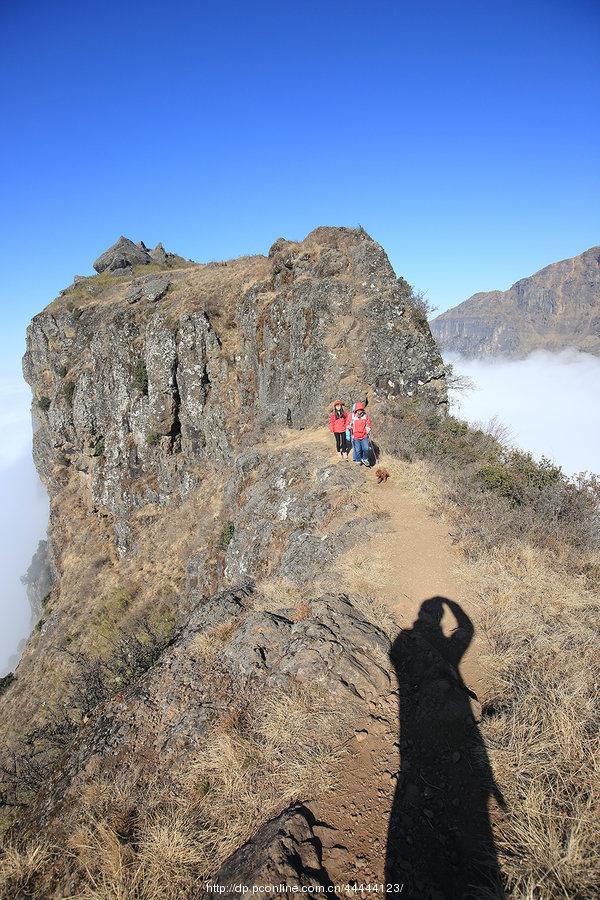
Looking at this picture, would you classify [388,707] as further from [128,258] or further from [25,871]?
[128,258]

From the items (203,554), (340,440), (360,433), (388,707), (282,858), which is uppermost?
(360,433)

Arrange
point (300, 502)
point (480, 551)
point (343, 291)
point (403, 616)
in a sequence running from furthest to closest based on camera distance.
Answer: point (343, 291) → point (300, 502) → point (480, 551) → point (403, 616)

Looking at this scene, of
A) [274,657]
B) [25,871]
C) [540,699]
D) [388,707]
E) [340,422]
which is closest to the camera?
[25,871]

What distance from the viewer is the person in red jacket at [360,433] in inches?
480

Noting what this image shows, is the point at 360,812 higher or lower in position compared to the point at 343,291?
lower

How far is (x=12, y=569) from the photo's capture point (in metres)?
172

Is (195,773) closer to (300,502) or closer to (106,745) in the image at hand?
(106,745)

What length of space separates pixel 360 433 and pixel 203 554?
11354mm

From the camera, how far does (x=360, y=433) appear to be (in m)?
12.4

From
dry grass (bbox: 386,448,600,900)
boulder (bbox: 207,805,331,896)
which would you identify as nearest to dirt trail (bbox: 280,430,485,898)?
boulder (bbox: 207,805,331,896)

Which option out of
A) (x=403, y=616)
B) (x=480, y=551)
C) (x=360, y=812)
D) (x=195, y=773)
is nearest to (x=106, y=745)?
(x=195, y=773)

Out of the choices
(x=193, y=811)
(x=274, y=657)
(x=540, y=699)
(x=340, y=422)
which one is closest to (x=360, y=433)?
(x=340, y=422)

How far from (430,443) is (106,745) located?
39.4 ft

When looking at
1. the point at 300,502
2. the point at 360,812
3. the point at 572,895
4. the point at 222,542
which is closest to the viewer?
the point at 572,895
